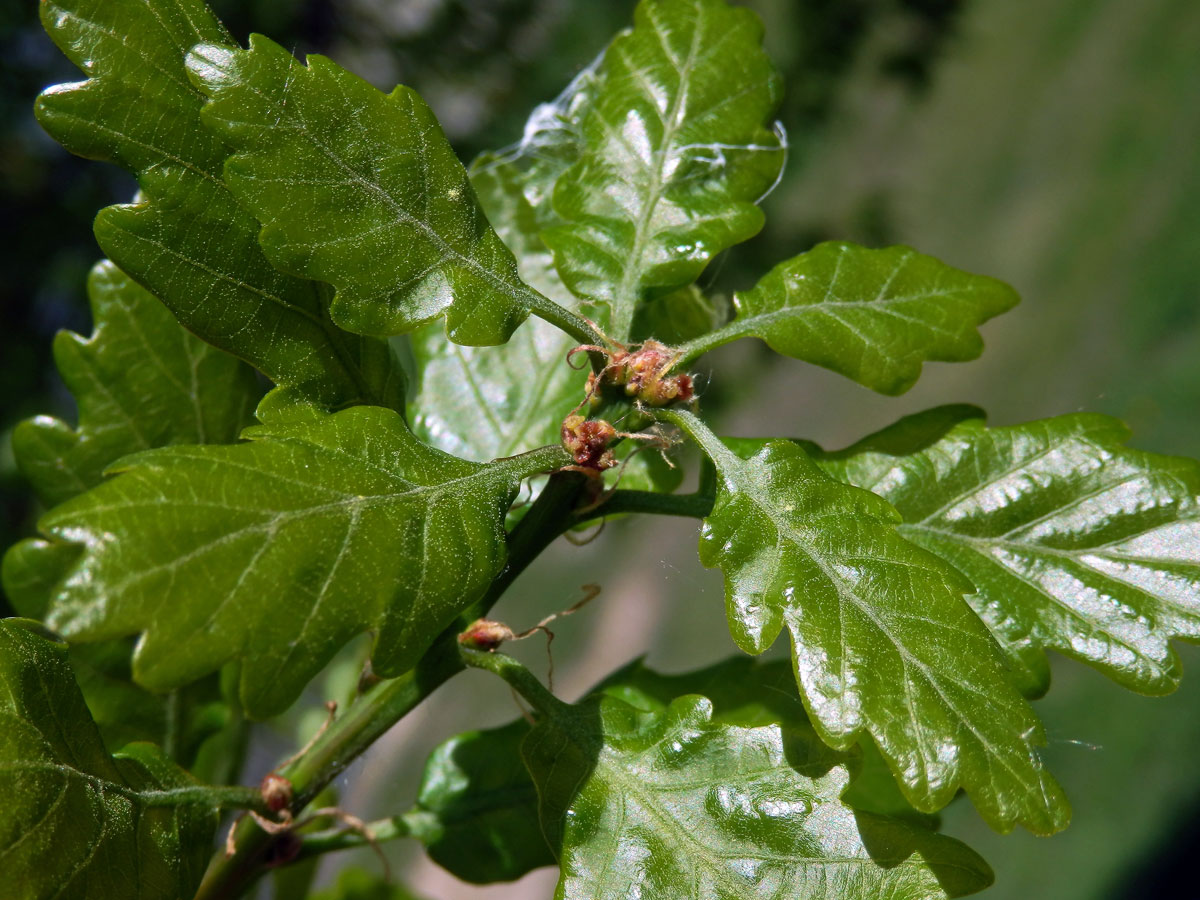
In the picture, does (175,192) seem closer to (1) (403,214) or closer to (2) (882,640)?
(1) (403,214)

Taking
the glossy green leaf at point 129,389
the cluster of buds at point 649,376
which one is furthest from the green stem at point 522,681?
the glossy green leaf at point 129,389

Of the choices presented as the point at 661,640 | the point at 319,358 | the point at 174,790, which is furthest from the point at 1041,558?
the point at 661,640

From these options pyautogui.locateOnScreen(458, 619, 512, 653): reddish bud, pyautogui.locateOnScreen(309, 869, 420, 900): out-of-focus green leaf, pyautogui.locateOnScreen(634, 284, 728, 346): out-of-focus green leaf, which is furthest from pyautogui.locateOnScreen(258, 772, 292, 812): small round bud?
pyautogui.locateOnScreen(309, 869, 420, 900): out-of-focus green leaf

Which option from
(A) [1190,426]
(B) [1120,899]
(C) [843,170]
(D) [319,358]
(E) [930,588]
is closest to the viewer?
(E) [930,588]

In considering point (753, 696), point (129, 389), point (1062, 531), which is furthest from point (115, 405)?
point (1062, 531)

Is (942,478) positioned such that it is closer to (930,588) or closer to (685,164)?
(930,588)

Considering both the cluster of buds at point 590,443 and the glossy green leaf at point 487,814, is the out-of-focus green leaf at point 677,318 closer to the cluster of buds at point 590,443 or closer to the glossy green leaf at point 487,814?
the cluster of buds at point 590,443
